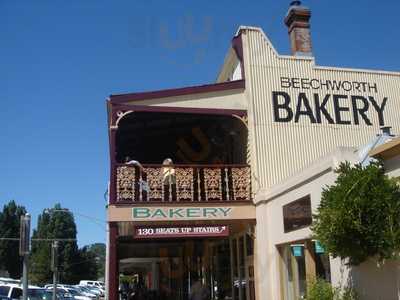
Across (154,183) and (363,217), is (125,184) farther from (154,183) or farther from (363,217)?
(363,217)

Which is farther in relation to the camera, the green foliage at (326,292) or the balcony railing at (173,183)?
the balcony railing at (173,183)

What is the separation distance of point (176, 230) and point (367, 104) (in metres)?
6.93

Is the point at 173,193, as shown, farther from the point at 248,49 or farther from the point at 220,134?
the point at 248,49

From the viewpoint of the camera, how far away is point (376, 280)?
8.48 meters

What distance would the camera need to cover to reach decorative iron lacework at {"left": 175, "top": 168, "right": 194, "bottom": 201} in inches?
543

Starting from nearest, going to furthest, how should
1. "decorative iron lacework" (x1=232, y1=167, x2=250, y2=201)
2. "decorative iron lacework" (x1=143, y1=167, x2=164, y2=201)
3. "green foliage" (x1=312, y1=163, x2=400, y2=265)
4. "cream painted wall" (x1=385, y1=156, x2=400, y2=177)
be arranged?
"green foliage" (x1=312, y1=163, x2=400, y2=265) → "cream painted wall" (x1=385, y1=156, x2=400, y2=177) → "decorative iron lacework" (x1=143, y1=167, x2=164, y2=201) → "decorative iron lacework" (x1=232, y1=167, x2=250, y2=201)

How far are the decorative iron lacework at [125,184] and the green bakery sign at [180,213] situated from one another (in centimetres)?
40

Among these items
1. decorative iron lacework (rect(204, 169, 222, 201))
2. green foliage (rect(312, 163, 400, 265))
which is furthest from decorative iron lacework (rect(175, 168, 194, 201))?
green foliage (rect(312, 163, 400, 265))

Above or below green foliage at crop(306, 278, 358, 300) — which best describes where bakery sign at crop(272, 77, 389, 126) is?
above

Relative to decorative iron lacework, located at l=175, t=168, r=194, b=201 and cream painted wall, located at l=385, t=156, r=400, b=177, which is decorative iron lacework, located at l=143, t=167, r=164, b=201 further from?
cream painted wall, located at l=385, t=156, r=400, b=177

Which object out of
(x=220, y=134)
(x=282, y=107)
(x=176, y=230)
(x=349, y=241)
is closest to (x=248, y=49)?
(x=282, y=107)

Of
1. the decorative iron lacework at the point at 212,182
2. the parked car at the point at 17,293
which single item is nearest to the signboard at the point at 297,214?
the decorative iron lacework at the point at 212,182

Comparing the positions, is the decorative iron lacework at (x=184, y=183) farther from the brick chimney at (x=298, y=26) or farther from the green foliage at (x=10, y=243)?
the green foliage at (x=10, y=243)

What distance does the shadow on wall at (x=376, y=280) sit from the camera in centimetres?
828
